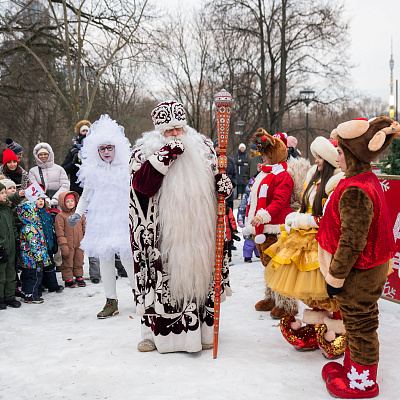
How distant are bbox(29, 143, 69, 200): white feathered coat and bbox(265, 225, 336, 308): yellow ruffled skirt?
4.34 meters

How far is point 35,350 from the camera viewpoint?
160 inches

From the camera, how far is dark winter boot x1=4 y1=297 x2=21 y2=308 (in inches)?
216

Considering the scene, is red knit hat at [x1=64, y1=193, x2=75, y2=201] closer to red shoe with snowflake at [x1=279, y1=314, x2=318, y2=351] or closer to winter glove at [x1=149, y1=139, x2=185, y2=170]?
winter glove at [x1=149, y1=139, x2=185, y2=170]

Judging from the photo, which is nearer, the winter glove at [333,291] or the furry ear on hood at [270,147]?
the winter glove at [333,291]

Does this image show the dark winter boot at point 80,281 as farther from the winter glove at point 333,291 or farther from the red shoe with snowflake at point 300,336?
the winter glove at point 333,291

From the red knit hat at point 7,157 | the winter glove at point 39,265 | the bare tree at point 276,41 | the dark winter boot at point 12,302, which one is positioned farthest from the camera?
the bare tree at point 276,41

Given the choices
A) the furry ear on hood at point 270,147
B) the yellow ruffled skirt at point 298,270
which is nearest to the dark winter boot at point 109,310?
the yellow ruffled skirt at point 298,270

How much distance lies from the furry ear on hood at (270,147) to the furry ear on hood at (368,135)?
187 cm

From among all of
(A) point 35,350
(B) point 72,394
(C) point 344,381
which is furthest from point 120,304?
(C) point 344,381

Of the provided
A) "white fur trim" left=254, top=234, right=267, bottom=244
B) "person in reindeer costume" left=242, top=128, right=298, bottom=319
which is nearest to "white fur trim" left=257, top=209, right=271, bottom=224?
"person in reindeer costume" left=242, top=128, right=298, bottom=319

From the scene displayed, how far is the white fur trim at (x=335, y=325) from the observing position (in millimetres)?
3655

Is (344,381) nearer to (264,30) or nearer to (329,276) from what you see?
(329,276)

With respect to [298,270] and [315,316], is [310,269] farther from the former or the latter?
[315,316]

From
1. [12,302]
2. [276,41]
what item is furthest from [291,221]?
[276,41]
